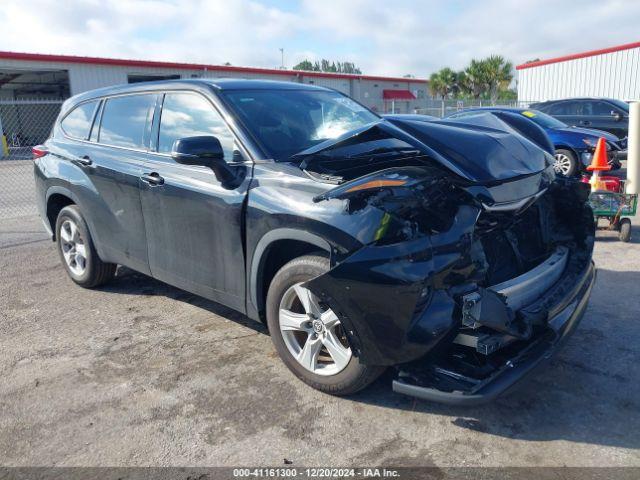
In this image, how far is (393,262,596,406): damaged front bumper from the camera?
2.62 m

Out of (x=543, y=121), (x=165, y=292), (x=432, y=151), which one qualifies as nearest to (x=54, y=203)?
(x=165, y=292)

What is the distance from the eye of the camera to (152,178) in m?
4.17

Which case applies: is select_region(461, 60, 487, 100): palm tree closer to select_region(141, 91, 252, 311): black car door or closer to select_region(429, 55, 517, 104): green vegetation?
select_region(429, 55, 517, 104): green vegetation

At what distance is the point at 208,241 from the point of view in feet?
12.5

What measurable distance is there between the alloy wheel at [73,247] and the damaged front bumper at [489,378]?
3.72 meters

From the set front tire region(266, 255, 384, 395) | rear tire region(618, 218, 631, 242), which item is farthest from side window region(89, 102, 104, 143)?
rear tire region(618, 218, 631, 242)

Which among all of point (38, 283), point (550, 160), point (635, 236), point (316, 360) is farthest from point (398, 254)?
point (635, 236)

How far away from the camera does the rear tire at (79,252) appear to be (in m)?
5.22

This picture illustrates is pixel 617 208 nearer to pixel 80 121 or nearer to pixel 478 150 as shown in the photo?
pixel 478 150

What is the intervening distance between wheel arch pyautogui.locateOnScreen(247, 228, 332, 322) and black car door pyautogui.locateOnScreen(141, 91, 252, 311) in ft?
0.39

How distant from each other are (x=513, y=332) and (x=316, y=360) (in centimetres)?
115

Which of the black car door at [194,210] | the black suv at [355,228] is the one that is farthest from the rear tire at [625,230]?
the black car door at [194,210]

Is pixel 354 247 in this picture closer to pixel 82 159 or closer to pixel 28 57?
pixel 82 159

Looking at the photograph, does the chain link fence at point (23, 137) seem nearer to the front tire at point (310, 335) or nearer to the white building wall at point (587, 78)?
the white building wall at point (587, 78)
